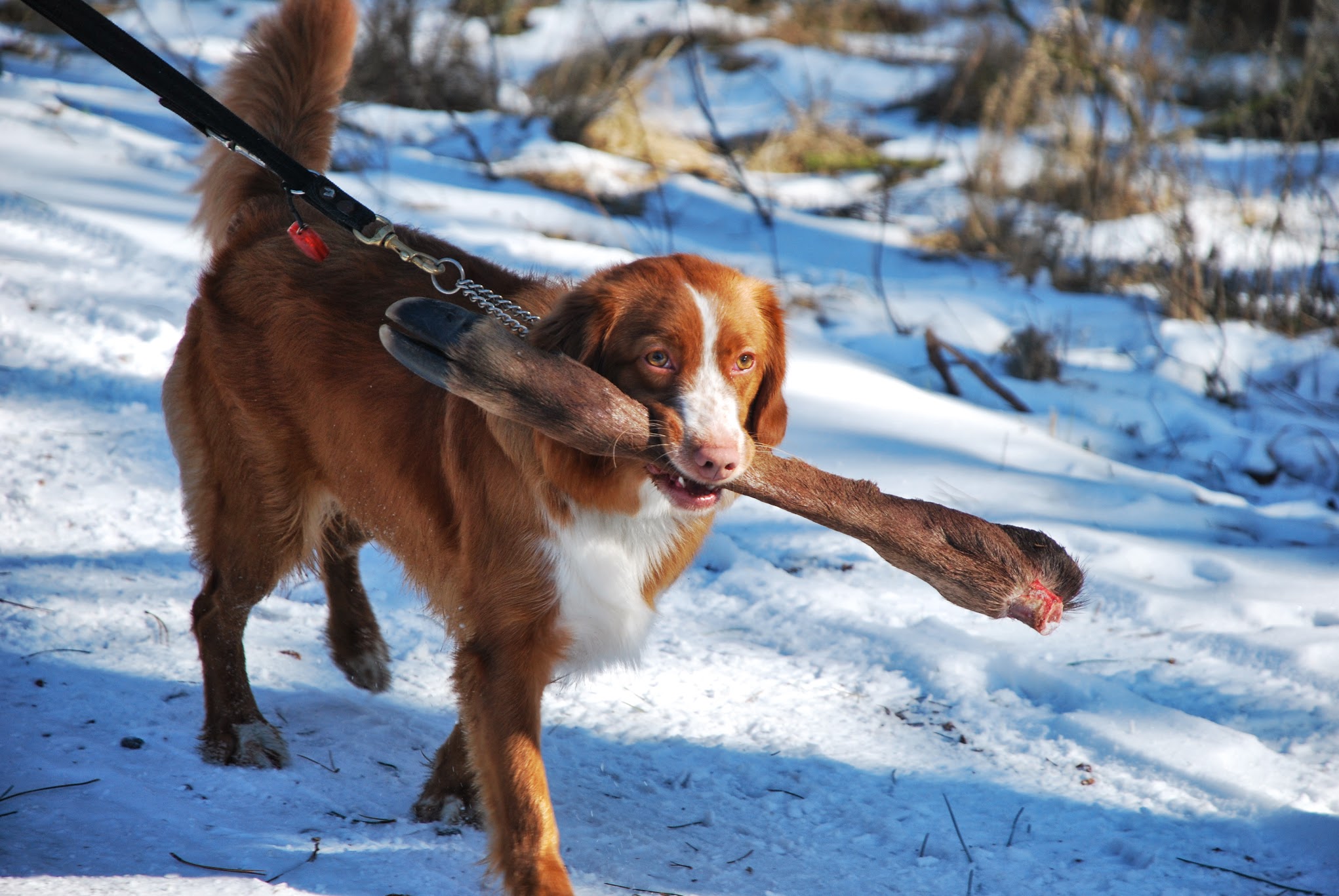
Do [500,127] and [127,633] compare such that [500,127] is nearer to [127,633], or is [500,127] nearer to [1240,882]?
[127,633]

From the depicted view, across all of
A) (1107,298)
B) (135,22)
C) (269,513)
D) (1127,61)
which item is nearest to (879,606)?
(269,513)

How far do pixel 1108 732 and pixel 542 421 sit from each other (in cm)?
198

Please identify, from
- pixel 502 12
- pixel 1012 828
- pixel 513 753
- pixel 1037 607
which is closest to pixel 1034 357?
pixel 1012 828

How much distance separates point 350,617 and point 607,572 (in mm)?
1193

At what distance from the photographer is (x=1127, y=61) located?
852 cm

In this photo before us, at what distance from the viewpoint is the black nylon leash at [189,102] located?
2461 mm

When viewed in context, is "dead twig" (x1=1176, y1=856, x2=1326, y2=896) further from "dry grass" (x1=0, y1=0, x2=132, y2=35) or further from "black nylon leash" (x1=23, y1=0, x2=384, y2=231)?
"dry grass" (x1=0, y1=0, x2=132, y2=35)

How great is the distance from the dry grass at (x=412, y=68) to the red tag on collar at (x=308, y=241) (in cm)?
625

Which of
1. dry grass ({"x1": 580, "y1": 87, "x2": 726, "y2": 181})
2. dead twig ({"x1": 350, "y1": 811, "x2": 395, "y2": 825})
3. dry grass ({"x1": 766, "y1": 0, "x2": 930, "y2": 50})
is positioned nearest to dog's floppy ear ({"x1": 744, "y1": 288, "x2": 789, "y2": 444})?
dead twig ({"x1": 350, "y1": 811, "x2": 395, "y2": 825})

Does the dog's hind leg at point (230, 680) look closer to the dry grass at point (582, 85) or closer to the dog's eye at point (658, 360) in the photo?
the dog's eye at point (658, 360)

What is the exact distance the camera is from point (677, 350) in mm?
2395

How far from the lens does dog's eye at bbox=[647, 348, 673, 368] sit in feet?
7.88

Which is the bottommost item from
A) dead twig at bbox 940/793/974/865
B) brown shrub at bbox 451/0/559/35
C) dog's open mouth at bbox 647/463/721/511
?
dead twig at bbox 940/793/974/865

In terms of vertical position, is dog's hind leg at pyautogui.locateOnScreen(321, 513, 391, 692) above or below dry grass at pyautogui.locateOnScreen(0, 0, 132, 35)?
below
